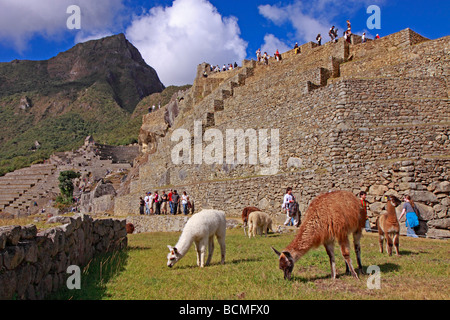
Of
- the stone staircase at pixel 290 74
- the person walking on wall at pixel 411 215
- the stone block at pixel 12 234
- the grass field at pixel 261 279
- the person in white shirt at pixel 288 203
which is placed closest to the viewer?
the stone block at pixel 12 234

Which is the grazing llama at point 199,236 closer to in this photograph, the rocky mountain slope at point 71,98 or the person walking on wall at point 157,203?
the person walking on wall at point 157,203

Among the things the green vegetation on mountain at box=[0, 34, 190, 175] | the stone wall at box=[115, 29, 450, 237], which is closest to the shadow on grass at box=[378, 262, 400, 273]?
the stone wall at box=[115, 29, 450, 237]

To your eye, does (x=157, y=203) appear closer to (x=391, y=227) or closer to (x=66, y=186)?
(x=391, y=227)

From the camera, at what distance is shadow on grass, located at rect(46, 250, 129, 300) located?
16.5 ft

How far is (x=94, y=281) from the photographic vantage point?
6.09 meters

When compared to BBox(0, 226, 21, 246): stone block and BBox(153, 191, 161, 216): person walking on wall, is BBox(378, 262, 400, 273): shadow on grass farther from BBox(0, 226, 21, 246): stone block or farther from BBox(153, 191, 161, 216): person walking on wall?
BBox(153, 191, 161, 216): person walking on wall

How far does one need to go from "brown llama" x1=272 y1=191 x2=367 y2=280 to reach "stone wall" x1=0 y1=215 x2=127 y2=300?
334 centimetres

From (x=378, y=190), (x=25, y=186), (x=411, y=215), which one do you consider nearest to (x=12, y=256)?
(x=411, y=215)

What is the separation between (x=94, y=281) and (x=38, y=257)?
1.66 metres

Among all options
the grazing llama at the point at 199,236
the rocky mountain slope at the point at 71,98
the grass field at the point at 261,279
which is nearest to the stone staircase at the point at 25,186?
the rocky mountain slope at the point at 71,98

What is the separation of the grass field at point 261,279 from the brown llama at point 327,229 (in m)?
0.34

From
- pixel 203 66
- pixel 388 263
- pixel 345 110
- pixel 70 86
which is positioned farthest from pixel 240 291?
pixel 70 86

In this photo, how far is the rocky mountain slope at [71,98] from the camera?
93812 millimetres

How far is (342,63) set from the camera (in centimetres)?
2203
